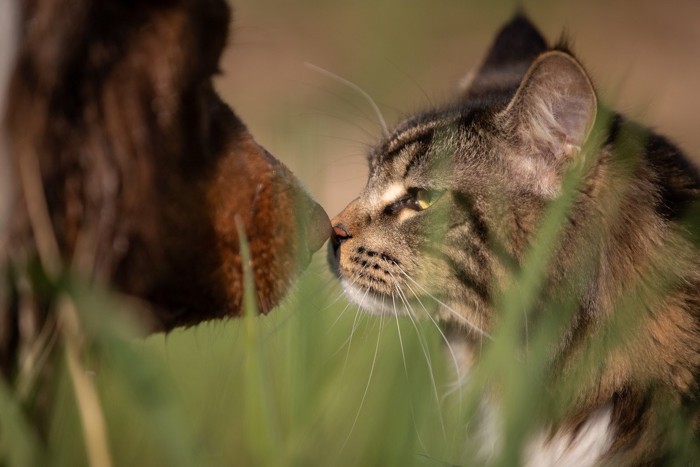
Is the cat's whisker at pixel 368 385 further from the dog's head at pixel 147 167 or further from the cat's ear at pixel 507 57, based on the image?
the cat's ear at pixel 507 57

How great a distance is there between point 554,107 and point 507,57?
2.93 feet

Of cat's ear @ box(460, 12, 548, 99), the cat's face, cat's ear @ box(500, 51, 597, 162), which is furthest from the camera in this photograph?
cat's ear @ box(460, 12, 548, 99)

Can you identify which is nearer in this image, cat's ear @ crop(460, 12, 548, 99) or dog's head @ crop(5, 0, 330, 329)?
dog's head @ crop(5, 0, 330, 329)

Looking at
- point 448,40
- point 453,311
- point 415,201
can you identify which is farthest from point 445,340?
point 448,40

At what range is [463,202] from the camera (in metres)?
2.33

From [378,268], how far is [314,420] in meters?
0.71

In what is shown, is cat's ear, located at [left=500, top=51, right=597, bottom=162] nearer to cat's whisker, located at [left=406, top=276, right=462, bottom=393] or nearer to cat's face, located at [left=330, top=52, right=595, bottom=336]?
cat's face, located at [left=330, top=52, right=595, bottom=336]

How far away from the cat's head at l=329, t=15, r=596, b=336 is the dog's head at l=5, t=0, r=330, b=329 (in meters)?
0.19

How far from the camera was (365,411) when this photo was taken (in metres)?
2.40

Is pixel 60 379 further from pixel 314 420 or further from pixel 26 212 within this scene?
pixel 314 420

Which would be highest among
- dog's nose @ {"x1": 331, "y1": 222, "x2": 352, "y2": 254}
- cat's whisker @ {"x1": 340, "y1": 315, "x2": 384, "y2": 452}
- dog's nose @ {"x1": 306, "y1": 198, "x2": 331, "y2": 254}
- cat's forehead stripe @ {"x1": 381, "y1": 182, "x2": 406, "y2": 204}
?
cat's forehead stripe @ {"x1": 381, "y1": 182, "x2": 406, "y2": 204}

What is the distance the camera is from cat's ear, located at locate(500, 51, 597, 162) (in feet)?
6.79

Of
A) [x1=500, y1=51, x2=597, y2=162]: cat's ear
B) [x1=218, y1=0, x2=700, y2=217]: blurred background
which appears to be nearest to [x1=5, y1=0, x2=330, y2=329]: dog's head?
[x1=500, y1=51, x2=597, y2=162]: cat's ear

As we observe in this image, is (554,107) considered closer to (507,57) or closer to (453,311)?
(453,311)
